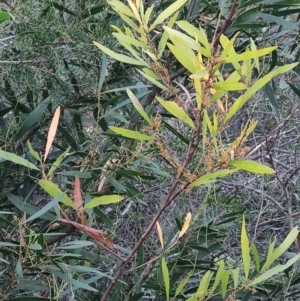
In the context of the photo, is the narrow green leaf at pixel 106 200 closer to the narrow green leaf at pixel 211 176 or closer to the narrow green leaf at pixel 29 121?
the narrow green leaf at pixel 211 176

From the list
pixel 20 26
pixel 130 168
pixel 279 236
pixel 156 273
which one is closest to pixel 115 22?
pixel 20 26

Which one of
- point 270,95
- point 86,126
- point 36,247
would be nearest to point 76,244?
point 36,247

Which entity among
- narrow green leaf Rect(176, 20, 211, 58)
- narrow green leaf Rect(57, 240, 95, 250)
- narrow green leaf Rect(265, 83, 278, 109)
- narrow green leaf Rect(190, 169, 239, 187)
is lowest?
narrow green leaf Rect(265, 83, 278, 109)

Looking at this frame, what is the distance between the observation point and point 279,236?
56.5 inches

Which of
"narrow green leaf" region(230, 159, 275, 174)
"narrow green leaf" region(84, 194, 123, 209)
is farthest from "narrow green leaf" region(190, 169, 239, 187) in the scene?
"narrow green leaf" region(84, 194, 123, 209)

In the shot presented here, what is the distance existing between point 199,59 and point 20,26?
0.47 metres

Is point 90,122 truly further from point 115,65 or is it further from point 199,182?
point 199,182

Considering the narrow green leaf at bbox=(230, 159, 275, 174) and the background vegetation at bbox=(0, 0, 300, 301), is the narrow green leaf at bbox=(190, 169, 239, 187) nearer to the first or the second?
the narrow green leaf at bbox=(230, 159, 275, 174)

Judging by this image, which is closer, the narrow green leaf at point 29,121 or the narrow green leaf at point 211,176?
the narrow green leaf at point 211,176

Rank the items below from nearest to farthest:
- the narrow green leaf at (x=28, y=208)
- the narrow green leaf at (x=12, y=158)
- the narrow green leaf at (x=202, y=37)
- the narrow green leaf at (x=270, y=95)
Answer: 1. the narrow green leaf at (x=202, y=37)
2. the narrow green leaf at (x=12, y=158)
3. the narrow green leaf at (x=28, y=208)
4. the narrow green leaf at (x=270, y=95)

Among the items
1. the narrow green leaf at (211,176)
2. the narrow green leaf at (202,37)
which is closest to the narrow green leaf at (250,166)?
the narrow green leaf at (211,176)

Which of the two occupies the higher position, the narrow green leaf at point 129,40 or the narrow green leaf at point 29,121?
the narrow green leaf at point 129,40

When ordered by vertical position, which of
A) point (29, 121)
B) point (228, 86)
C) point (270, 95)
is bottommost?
point (270, 95)

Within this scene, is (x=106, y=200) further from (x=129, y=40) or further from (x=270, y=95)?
(x=270, y=95)
